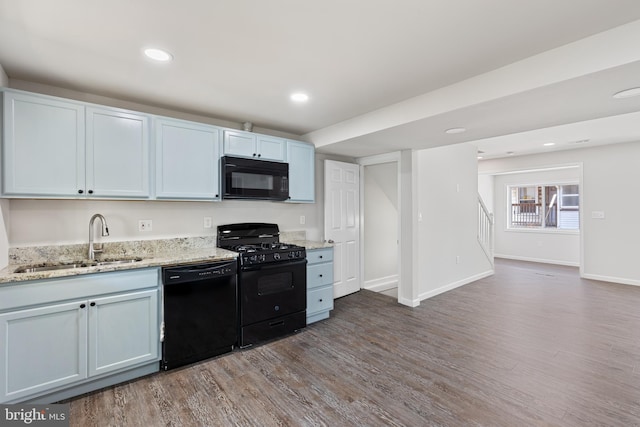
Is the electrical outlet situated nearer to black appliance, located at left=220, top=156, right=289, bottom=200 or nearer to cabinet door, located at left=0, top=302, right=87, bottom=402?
black appliance, located at left=220, top=156, right=289, bottom=200

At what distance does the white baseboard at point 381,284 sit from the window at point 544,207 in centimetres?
469

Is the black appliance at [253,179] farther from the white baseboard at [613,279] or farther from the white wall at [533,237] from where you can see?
the white wall at [533,237]

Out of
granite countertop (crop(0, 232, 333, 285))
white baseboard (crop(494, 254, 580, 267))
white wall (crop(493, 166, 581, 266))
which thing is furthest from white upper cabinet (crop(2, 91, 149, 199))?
white baseboard (crop(494, 254, 580, 267))

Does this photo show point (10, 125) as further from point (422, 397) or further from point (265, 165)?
point (422, 397)

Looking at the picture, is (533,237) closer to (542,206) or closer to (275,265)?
(542,206)

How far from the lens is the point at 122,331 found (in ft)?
7.58

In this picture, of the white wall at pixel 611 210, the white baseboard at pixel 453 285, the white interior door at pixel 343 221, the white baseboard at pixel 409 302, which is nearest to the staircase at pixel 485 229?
the white baseboard at pixel 453 285

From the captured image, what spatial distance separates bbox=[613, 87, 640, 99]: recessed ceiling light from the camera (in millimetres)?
2047

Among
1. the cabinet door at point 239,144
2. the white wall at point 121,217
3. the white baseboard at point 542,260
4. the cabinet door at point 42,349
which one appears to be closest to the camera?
the cabinet door at point 42,349

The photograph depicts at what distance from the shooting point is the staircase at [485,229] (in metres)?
5.94

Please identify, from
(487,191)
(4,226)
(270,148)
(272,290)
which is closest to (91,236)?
(4,226)

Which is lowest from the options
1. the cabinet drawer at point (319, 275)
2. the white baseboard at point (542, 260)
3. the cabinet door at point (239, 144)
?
the white baseboard at point (542, 260)

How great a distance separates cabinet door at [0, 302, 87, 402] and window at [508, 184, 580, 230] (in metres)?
9.03

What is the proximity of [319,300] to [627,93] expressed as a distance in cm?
323
